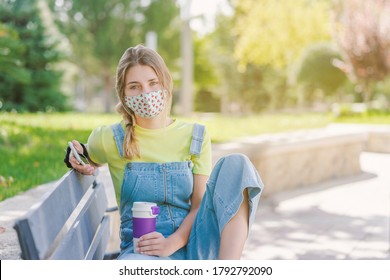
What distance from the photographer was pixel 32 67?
56.2 ft

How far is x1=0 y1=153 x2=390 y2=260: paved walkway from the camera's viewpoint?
4102 mm

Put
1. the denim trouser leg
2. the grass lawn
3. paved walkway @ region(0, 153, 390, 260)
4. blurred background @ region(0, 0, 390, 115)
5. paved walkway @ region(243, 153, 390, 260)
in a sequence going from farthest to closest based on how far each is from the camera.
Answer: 1. blurred background @ region(0, 0, 390, 115)
2. the grass lawn
3. paved walkway @ region(243, 153, 390, 260)
4. paved walkway @ region(0, 153, 390, 260)
5. the denim trouser leg

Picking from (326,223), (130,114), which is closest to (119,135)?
(130,114)

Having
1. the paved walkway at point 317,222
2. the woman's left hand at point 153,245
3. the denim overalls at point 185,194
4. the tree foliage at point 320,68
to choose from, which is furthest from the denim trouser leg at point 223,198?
the tree foliage at point 320,68

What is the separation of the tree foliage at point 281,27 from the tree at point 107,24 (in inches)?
334

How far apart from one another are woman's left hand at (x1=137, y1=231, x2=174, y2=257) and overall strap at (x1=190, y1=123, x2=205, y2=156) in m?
0.37

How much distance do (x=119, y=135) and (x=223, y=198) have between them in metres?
0.51

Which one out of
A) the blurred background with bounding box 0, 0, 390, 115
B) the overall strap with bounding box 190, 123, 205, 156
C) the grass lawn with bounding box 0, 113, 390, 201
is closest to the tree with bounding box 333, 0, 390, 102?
the blurred background with bounding box 0, 0, 390, 115

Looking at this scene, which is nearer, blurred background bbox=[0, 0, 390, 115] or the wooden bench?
the wooden bench

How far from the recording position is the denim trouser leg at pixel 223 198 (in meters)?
2.23

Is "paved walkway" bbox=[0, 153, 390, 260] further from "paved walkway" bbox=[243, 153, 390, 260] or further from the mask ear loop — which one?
the mask ear loop

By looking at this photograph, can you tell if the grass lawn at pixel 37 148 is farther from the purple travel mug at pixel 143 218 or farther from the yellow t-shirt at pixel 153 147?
the purple travel mug at pixel 143 218

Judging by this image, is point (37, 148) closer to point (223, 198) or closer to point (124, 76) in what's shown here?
point (124, 76)
